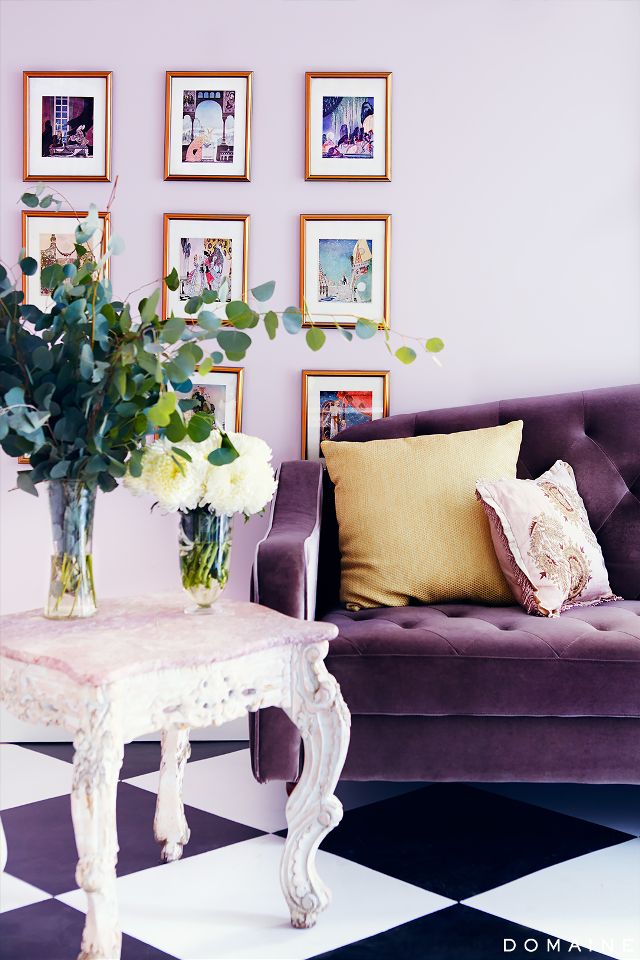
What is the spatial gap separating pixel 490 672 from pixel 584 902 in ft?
1.51

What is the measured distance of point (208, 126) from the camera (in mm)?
2826

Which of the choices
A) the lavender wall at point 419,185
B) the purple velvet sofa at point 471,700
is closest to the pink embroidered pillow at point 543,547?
the purple velvet sofa at point 471,700

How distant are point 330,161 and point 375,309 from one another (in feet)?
1.54

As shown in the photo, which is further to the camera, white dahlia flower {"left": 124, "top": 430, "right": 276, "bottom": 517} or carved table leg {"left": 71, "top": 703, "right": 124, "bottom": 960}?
white dahlia flower {"left": 124, "top": 430, "right": 276, "bottom": 517}

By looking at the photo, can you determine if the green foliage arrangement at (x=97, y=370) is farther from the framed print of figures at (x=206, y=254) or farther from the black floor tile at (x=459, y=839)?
the framed print of figures at (x=206, y=254)

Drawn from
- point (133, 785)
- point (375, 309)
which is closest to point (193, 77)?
point (375, 309)

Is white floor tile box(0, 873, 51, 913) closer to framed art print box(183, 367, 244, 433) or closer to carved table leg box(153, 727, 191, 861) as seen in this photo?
carved table leg box(153, 727, 191, 861)

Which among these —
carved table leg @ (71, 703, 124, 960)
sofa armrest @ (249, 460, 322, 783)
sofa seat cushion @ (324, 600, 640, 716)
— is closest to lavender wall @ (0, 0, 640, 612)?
sofa armrest @ (249, 460, 322, 783)

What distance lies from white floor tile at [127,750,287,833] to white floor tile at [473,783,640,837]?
558 mm

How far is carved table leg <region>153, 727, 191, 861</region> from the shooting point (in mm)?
1988

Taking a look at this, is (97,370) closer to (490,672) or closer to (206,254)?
(490,672)

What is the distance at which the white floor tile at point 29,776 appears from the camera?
234 centimetres

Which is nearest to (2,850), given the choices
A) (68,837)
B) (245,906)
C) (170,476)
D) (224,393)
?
(68,837)

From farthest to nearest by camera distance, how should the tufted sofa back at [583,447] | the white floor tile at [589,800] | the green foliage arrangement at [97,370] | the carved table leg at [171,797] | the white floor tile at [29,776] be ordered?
the tufted sofa back at [583,447] < the white floor tile at [29,776] < the white floor tile at [589,800] < the carved table leg at [171,797] < the green foliage arrangement at [97,370]
